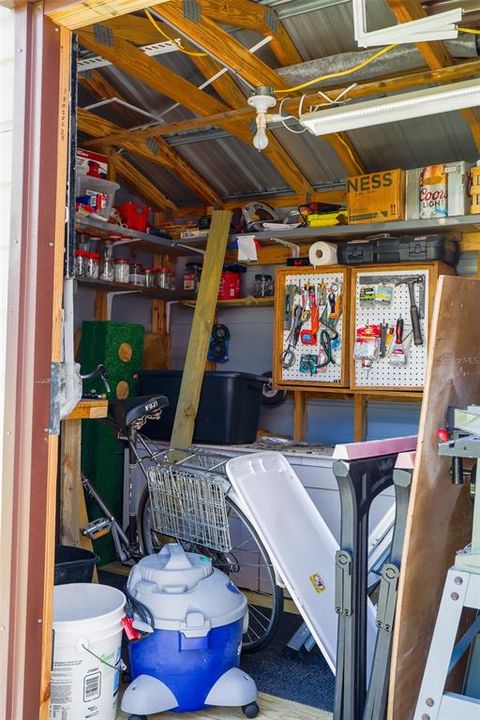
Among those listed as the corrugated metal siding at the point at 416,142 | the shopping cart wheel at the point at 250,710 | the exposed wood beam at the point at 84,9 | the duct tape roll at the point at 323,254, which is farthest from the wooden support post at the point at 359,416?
the exposed wood beam at the point at 84,9

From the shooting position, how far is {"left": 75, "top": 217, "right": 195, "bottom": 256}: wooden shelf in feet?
14.0

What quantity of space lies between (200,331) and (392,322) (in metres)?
1.19

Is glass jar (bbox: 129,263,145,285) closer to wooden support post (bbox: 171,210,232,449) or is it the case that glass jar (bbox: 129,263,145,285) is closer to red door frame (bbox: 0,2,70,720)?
wooden support post (bbox: 171,210,232,449)

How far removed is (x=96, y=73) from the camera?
421 cm

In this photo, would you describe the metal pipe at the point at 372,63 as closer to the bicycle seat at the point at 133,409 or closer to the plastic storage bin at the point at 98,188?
the plastic storage bin at the point at 98,188

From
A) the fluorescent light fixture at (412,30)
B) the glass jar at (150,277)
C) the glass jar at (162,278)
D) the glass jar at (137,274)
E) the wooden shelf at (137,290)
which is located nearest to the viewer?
the fluorescent light fixture at (412,30)

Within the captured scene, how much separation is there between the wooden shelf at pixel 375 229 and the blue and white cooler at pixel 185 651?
2.26 metres

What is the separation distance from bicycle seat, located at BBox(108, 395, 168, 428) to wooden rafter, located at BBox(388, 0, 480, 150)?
2171 mm

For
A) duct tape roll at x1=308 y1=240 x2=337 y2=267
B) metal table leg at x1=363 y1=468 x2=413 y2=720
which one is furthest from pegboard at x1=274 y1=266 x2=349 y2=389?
metal table leg at x1=363 y1=468 x2=413 y2=720

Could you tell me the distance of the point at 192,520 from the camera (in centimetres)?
354

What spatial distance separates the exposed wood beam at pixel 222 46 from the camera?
9.77 ft

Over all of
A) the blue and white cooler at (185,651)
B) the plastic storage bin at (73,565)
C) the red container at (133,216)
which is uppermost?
the red container at (133,216)

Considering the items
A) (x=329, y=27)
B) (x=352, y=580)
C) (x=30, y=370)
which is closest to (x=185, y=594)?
(x=352, y=580)

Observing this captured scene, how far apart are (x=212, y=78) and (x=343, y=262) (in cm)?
131
